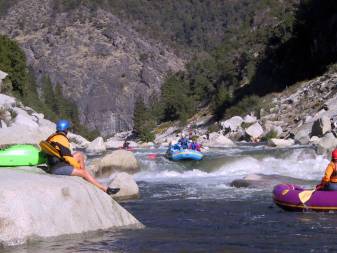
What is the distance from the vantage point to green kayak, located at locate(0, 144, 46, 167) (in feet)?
32.1

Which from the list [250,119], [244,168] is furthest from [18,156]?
[250,119]

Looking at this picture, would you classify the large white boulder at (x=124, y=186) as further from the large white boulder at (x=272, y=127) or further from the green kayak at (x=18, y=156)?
the large white boulder at (x=272, y=127)

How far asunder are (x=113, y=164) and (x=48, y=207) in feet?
45.0

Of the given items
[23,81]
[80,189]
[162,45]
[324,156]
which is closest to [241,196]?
[80,189]

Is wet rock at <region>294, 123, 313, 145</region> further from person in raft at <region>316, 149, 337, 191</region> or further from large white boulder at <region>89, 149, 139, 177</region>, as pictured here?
person in raft at <region>316, 149, 337, 191</region>

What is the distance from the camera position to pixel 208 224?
10836mm

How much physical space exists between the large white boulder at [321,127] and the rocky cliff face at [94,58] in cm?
12884

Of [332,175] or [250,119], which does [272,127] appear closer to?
[250,119]

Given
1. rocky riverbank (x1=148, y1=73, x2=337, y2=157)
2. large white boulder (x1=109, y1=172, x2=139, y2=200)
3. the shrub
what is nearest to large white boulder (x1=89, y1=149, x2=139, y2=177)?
large white boulder (x1=109, y1=172, x2=139, y2=200)

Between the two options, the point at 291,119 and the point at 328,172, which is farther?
the point at 291,119

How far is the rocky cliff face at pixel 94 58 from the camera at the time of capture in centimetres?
16675

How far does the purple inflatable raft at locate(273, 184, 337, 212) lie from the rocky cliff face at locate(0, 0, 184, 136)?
148506 millimetres

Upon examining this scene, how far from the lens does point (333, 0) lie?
58.2 meters

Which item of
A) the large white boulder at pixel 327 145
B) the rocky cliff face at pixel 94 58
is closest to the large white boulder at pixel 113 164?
the large white boulder at pixel 327 145
